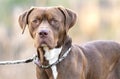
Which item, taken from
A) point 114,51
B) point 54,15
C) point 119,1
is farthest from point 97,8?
point 54,15

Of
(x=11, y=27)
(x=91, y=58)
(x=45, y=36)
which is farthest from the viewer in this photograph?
(x=11, y=27)

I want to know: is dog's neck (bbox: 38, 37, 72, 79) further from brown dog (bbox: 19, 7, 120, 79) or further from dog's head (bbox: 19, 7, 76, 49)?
dog's head (bbox: 19, 7, 76, 49)

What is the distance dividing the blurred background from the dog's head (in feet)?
24.5

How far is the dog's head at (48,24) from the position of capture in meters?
8.29

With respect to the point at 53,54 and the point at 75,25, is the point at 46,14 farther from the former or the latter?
the point at 75,25

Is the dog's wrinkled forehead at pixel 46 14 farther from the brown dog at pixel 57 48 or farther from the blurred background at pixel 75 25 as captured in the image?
the blurred background at pixel 75 25

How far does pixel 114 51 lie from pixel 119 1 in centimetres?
1016

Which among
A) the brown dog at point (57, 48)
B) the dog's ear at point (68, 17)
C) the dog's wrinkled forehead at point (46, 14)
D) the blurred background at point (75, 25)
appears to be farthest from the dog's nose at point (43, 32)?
the blurred background at point (75, 25)

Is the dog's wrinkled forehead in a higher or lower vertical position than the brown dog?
higher

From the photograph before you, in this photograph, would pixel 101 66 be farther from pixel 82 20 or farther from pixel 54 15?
pixel 82 20

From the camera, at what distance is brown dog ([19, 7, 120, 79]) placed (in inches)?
330

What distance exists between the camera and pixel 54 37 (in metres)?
8.39

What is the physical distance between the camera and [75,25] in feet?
60.7

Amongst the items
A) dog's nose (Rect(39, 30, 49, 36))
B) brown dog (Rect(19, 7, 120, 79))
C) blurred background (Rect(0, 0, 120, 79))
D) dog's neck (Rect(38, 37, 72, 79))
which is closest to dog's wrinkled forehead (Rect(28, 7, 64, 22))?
brown dog (Rect(19, 7, 120, 79))
